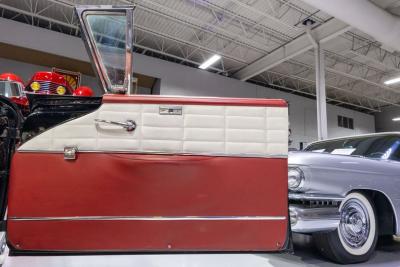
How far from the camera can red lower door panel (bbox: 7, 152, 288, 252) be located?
5.74ft

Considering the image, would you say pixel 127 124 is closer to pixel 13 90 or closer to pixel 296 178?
pixel 296 178

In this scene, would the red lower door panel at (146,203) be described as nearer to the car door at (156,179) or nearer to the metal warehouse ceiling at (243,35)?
the car door at (156,179)

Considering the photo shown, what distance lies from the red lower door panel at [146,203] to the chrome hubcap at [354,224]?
147 centimetres

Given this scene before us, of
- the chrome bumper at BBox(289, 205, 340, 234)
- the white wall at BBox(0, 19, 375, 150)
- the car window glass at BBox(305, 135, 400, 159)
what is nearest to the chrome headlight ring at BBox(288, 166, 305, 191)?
the chrome bumper at BBox(289, 205, 340, 234)

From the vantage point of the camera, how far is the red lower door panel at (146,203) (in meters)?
1.75

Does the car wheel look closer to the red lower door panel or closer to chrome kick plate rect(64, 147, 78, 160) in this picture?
the red lower door panel

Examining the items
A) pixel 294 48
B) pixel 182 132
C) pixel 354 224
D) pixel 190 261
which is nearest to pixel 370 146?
pixel 354 224

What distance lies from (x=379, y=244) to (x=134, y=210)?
11.4 feet

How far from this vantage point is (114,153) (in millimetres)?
1827

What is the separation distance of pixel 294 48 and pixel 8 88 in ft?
31.0

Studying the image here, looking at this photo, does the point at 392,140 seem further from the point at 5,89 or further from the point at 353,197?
the point at 5,89

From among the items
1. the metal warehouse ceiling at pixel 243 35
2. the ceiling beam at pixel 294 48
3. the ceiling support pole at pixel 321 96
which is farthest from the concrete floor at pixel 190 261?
the ceiling beam at pixel 294 48

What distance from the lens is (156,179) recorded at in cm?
182

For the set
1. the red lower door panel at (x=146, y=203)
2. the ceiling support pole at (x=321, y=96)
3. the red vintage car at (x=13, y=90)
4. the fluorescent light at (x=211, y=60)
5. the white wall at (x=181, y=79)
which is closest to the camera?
the red lower door panel at (x=146, y=203)
